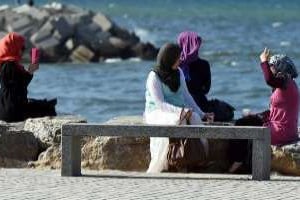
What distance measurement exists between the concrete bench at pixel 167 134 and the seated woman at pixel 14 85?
193 centimetres

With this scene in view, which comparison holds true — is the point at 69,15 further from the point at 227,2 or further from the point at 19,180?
the point at 227,2

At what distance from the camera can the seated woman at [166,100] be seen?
39.4 feet

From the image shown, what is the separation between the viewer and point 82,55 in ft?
162

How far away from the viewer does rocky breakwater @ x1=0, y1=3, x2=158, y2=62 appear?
49156 mm

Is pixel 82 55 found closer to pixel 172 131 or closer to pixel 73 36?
pixel 73 36

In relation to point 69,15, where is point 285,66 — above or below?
below

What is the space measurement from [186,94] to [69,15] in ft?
137

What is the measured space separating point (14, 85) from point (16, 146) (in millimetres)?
998

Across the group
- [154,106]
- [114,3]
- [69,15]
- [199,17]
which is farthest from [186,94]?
[114,3]

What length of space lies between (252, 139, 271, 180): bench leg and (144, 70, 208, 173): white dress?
0.75 metres

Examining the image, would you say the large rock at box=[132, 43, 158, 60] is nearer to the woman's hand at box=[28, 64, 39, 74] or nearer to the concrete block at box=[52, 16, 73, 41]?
the concrete block at box=[52, 16, 73, 41]

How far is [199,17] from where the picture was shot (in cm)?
9588

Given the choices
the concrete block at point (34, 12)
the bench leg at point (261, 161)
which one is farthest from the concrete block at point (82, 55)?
the bench leg at point (261, 161)

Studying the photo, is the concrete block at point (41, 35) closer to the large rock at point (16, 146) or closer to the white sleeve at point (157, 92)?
the large rock at point (16, 146)
